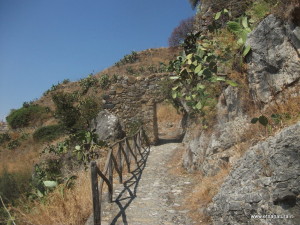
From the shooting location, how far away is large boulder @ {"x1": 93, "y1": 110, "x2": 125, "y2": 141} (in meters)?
11.4

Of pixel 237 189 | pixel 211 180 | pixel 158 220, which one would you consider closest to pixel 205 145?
pixel 211 180

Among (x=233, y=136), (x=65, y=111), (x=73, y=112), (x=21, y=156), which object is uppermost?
(x=65, y=111)

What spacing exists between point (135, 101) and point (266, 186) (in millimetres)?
10161

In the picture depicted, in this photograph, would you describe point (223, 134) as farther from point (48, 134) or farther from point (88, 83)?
point (88, 83)

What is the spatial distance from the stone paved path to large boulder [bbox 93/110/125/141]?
3.59 meters

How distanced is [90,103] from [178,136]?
465 centimetres

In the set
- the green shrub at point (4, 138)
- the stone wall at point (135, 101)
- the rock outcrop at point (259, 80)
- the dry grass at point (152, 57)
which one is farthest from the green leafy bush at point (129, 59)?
the rock outcrop at point (259, 80)

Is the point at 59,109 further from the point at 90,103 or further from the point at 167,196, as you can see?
the point at 167,196

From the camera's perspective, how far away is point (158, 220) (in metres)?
4.38

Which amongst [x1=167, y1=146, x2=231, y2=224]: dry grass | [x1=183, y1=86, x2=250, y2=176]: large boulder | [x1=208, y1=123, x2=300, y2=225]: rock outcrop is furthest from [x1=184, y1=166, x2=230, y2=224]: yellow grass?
[x1=208, y1=123, x2=300, y2=225]: rock outcrop

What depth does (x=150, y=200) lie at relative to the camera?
5301mm

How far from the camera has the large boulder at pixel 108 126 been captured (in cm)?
1140

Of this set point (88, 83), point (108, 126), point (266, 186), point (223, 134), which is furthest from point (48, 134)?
point (266, 186)

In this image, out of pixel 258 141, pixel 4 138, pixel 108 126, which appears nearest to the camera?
pixel 258 141
